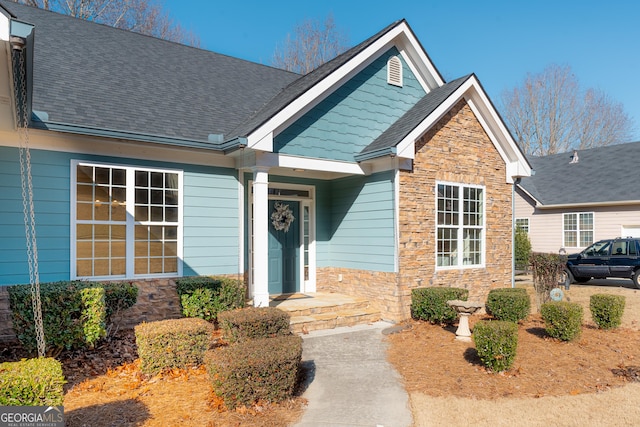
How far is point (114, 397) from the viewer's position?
15.9 feet

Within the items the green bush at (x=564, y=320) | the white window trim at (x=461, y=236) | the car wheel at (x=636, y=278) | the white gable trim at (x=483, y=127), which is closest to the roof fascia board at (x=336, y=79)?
the white gable trim at (x=483, y=127)

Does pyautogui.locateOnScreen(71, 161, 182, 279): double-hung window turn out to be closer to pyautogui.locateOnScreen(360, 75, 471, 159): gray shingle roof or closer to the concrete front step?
the concrete front step

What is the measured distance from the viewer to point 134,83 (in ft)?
30.3

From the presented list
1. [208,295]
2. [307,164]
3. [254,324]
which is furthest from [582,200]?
[254,324]

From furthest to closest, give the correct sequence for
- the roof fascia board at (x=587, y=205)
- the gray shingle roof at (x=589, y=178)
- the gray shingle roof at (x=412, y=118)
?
the gray shingle roof at (x=589, y=178) < the roof fascia board at (x=587, y=205) < the gray shingle roof at (x=412, y=118)

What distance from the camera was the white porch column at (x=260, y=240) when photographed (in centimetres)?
812

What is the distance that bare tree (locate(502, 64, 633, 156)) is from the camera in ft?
106

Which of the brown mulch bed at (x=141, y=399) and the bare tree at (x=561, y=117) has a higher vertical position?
the bare tree at (x=561, y=117)

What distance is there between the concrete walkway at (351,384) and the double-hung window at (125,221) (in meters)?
3.23

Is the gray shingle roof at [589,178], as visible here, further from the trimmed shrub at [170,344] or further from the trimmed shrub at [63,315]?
the trimmed shrub at [63,315]

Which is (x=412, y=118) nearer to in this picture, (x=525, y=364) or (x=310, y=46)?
(x=525, y=364)

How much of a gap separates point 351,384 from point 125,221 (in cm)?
499

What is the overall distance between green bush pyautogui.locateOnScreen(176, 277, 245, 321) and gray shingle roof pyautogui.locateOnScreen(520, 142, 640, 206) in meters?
17.6

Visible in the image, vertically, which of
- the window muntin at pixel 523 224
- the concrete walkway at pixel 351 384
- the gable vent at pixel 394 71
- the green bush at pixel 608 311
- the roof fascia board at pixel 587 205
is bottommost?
the concrete walkway at pixel 351 384
